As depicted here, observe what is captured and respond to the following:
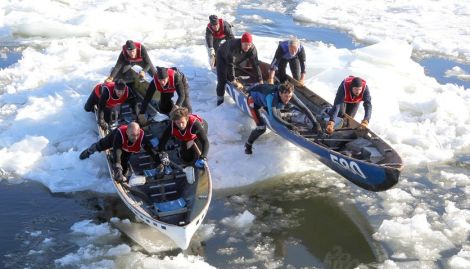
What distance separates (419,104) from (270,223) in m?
5.51

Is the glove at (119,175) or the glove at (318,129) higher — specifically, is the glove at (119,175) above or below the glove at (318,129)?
below

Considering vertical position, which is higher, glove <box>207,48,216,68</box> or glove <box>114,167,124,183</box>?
glove <box>207,48,216,68</box>

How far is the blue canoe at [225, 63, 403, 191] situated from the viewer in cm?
793

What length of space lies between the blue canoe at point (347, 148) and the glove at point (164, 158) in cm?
201

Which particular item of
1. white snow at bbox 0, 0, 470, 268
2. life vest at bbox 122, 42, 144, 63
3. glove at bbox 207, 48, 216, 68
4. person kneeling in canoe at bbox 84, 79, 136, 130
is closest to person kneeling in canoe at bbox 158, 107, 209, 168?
white snow at bbox 0, 0, 470, 268

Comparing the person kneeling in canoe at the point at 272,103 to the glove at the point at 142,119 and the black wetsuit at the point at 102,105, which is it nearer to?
the glove at the point at 142,119

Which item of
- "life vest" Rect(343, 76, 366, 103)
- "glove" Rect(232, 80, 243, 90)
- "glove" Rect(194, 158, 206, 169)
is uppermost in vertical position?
"life vest" Rect(343, 76, 366, 103)

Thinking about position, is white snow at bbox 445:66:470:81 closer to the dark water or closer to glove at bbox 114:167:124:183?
the dark water

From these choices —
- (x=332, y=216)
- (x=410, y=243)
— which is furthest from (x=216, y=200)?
(x=410, y=243)

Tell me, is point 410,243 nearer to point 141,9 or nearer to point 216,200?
point 216,200

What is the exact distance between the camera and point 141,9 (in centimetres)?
2022

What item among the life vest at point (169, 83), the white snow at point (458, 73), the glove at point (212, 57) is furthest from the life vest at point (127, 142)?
the white snow at point (458, 73)

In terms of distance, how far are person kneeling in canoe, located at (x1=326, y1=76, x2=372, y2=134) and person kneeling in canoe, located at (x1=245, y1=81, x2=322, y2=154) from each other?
12.0 inches

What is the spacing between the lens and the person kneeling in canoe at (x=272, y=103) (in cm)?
903
